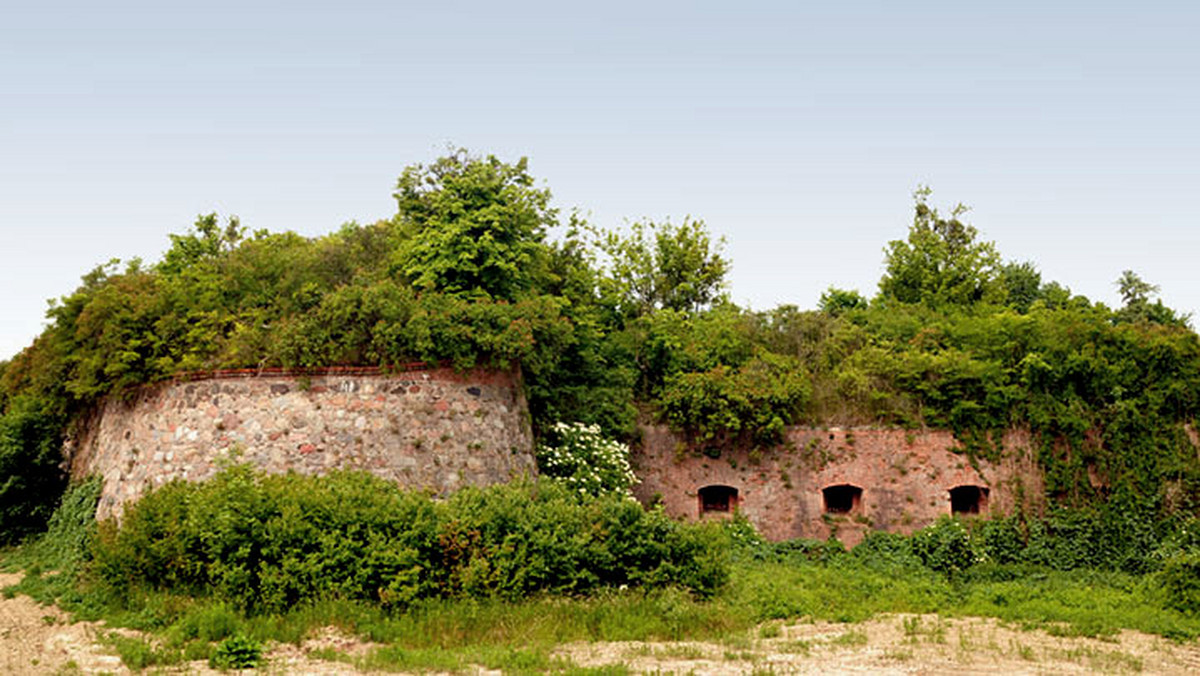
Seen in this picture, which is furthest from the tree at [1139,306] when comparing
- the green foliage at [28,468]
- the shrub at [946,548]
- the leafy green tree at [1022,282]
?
the green foliage at [28,468]

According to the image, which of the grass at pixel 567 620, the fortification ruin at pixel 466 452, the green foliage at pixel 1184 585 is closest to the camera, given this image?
the grass at pixel 567 620

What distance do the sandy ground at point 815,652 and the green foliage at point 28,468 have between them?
7488mm

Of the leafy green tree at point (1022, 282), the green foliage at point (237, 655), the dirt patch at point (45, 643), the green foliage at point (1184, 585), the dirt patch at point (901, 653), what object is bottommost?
the dirt patch at point (45, 643)

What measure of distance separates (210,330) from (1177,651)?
1569 cm

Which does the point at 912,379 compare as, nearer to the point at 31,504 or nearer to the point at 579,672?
the point at 579,672

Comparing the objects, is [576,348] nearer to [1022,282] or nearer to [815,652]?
[815,652]

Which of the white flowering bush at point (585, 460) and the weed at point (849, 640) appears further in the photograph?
the white flowering bush at point (585, 460)

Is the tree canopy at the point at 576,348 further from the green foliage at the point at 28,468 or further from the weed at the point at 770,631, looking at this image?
the weed at the point at 770,631

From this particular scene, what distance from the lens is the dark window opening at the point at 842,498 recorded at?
1931 centimetres

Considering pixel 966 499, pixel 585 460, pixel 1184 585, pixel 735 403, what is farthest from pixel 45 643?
pixel 966 499

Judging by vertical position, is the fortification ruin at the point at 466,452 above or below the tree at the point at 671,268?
below

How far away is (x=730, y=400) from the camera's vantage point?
63.6ft

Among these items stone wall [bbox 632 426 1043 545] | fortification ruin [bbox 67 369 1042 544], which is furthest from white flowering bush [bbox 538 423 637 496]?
stone wall [bbox 632 426 1043 545]

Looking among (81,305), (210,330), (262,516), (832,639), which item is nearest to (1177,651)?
(832,639)
